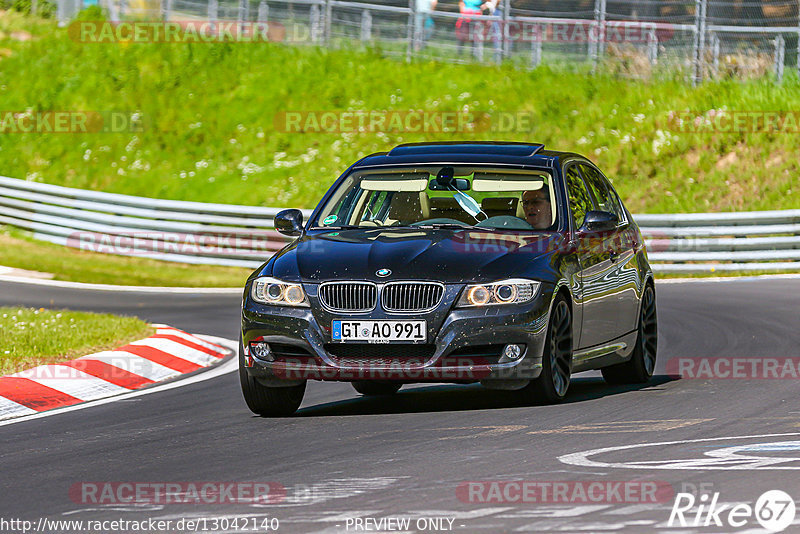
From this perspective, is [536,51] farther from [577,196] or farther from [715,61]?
[577,196]

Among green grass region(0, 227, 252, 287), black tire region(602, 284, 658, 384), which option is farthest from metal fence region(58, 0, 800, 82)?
black tire region(602, 284, 658, 384)

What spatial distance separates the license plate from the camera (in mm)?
8906

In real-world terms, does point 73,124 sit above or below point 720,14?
below

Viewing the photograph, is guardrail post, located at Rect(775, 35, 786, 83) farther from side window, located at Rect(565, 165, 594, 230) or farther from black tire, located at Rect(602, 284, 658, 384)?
side window, located at Rect(565, 165, 594, 230)

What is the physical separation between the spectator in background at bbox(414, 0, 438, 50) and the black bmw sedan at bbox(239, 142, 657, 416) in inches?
775

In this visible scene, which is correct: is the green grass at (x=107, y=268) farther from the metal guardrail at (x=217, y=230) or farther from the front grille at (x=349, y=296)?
the front grille at (x=349, y=296)

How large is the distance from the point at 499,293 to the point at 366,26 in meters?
24.0

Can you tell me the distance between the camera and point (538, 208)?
403 inches

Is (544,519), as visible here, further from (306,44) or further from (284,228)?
(306,44)

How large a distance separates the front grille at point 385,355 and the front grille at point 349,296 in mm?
225

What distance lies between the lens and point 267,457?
7.71 meters

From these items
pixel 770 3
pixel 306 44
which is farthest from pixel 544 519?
pixel 306 44

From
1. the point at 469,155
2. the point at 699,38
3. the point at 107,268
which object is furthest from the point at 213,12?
the point at 469,155

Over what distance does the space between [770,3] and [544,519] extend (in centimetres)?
2263
